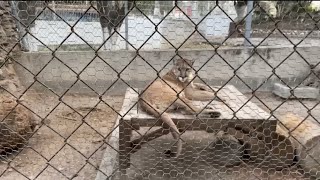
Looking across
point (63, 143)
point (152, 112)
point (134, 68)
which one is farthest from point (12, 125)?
point (134, 68)

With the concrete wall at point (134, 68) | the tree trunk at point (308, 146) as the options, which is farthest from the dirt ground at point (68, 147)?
the concrete wall at point (134, 68)

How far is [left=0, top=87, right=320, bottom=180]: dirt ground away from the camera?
2.27 meters

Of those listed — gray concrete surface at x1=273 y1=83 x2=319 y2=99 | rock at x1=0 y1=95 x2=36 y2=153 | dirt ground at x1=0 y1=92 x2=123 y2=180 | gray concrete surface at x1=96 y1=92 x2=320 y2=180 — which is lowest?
gray concrete surface at x1=273 y1=83 x2=319 y2=99

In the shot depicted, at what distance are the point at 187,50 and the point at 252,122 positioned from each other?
249 cm

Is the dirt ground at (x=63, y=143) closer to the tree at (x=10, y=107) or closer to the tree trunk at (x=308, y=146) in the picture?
the tree at (x=10, y=107)


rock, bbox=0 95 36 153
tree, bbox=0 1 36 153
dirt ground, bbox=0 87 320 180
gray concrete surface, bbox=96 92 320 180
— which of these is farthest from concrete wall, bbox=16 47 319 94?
gray concrete surface, bbox=96 92 320 180

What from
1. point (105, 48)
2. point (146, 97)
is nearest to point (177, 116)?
point (146, 97)

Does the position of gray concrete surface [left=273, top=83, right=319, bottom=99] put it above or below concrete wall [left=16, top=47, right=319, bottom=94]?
below

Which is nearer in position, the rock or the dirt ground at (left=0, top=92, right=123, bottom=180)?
the dirt ground at (left=0, top=92, right=123, bottom=180)

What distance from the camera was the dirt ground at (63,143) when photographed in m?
2.30

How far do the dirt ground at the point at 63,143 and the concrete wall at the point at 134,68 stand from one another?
26 centimetres

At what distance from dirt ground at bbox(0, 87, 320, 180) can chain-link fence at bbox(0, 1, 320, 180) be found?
0.01 m

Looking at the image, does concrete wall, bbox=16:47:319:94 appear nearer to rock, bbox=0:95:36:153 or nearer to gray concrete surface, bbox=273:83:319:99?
gray concrete surface, bbox=273:83:319:99

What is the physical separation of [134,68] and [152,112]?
232 cm
